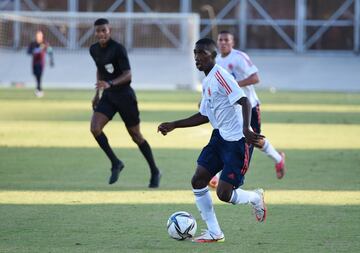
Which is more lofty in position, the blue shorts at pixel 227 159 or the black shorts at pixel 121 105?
the blue shorts at pixel 227 159

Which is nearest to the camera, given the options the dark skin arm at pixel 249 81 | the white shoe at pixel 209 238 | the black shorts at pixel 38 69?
the white shoe at pixel 209 238

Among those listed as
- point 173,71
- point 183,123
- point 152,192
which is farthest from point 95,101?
point 173,71

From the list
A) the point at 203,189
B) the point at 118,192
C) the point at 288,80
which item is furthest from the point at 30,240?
the point at 288,80

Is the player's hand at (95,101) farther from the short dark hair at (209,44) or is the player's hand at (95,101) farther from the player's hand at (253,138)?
the player's hand at (253,138)

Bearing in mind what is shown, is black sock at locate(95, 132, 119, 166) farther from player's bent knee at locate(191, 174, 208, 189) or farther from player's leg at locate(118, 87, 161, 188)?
player's bent knee at locate(191, 174, 208, 189)

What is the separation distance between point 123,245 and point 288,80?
1653 inches

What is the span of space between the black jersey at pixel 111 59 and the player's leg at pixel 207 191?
4.39 m

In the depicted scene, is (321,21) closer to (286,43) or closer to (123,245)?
(286,43)

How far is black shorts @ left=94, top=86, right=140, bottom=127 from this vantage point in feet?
45.6

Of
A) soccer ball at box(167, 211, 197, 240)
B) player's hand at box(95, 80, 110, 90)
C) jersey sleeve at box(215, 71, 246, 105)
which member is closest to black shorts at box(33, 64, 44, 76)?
player's hand at box(95, 80, 110, 90)

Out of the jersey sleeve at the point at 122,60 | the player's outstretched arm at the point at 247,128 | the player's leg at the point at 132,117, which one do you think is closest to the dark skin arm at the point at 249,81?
the player's leg at the point at 132,117

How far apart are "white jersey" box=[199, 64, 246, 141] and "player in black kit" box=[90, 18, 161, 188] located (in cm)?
409

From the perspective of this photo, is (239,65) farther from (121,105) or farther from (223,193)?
(223,193)

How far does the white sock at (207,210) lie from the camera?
9.46 m
